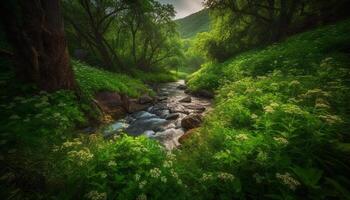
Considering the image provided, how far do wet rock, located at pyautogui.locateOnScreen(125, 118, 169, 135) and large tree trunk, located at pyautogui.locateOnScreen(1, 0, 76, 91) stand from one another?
3.27m

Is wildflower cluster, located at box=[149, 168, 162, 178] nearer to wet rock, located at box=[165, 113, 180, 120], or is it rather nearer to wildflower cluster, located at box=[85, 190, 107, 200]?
wildflower cluster, located at box=[85, 190, 107, 200]

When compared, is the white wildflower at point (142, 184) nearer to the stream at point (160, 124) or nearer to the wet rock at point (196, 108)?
the stream at point (160, 124)

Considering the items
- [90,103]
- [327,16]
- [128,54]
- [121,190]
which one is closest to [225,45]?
[327,16]

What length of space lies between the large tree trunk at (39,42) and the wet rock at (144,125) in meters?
3.27

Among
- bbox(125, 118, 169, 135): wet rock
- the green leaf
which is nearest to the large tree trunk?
bbox(125, 118, 169, 135): wet rock

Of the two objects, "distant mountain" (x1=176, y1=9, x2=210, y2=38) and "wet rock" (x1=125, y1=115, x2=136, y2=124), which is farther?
"distant mountain" (x1=176, y1=9, x2=210, y2=38)

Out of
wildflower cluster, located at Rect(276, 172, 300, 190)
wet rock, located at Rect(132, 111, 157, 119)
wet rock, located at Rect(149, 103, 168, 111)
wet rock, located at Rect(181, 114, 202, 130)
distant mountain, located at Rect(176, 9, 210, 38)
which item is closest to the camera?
wildflower cluster, located at Rect(276, 172, 300, 190)

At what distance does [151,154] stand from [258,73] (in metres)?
9.82

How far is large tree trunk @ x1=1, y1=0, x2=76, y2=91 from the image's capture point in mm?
5711

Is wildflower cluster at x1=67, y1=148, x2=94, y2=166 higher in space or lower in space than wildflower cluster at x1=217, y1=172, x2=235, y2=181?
higher

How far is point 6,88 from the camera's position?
254 inches

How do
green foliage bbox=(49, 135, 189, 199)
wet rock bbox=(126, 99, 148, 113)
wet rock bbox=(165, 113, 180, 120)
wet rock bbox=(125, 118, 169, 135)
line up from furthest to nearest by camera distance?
wet rock bbox=(126, 99, 148, 113) → wet rock bbox=(165, 113, 180, 120) → wet rock bbox=(125, 118, 169, 135) → green foliage bbox=(49, 135, 189, 199)

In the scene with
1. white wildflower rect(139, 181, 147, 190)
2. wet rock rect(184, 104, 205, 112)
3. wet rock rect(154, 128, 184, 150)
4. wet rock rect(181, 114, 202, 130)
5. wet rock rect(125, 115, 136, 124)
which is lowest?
wet rock rect(125, 115, 136, 124)

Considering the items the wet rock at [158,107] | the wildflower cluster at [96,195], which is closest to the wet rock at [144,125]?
the wet rock at [158,107]
